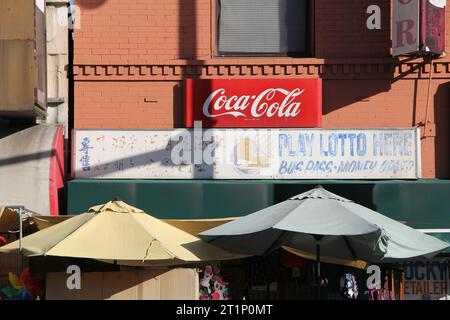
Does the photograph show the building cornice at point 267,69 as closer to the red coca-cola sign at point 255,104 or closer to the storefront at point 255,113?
the storefront at point 255,113

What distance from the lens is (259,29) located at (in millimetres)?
14398

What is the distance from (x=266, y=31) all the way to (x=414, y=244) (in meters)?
5.14

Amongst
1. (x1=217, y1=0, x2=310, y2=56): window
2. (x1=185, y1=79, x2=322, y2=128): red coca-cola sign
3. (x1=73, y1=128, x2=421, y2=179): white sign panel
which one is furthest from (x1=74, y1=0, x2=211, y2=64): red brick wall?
(x1=73, y1=128, x2=421, y2=179): white sign panel

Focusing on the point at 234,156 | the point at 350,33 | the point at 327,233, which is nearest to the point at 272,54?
the point at 350,33

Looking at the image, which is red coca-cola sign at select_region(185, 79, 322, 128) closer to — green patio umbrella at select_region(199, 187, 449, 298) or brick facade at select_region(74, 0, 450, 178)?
brick facade at select_region(74, 0, 450, 178)

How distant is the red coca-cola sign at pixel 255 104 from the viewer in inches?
546

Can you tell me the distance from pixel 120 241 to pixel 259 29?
525 cm

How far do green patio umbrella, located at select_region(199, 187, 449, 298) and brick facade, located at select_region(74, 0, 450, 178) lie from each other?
9.97ft

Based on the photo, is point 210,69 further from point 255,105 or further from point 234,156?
point 234,156

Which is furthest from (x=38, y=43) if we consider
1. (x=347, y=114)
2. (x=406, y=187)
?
(x=406, y=187)

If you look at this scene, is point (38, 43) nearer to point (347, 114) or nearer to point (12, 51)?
point (12, 51)

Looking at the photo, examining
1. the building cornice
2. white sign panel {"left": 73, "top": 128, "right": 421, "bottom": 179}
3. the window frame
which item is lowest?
white sign panel {"left": 73, "top": 128, "right": 421, "bottom": 179}

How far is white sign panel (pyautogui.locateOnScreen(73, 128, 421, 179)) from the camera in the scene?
13680 mm

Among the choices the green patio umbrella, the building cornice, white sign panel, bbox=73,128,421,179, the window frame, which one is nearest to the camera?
the green patio umbrella
